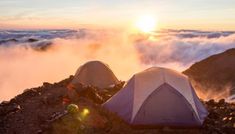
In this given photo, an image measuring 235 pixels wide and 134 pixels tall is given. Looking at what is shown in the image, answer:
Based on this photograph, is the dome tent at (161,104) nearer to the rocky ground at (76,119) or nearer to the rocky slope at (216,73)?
the rocky ground at (76,119)

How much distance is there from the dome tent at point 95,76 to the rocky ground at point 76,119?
5433 millimetres

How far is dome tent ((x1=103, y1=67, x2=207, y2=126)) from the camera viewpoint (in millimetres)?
13383

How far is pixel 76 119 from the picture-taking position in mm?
13039

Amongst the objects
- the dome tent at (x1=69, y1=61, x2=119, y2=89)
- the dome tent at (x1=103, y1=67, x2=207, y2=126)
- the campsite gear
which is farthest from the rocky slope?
the campsite gear

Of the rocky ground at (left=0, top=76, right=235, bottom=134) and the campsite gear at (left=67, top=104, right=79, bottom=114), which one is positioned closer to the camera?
the rocky ground at (left=0, top=76, right=235, bottom=134)

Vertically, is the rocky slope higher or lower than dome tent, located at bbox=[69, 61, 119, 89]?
lower

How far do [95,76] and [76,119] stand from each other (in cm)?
866

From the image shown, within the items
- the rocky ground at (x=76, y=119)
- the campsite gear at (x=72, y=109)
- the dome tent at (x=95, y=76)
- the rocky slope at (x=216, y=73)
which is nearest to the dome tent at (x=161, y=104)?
the rocky ground at (x=76, y=119)

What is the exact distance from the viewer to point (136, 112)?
13477 millimetres

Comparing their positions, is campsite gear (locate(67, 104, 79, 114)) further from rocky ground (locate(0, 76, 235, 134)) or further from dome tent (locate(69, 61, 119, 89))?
dome tent (locate(69, 61, 119, 89))

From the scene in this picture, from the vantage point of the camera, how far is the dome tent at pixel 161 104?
1338 cm

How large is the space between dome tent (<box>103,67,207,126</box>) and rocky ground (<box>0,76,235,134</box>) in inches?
11.4

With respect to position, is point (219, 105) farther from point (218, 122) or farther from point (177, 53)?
point (177, 53)

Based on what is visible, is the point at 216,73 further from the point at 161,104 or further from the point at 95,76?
the point at 161,104
